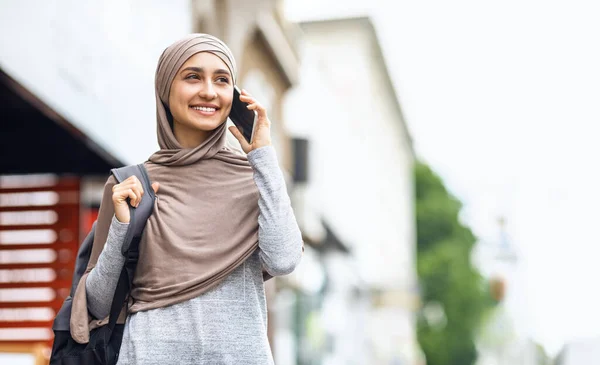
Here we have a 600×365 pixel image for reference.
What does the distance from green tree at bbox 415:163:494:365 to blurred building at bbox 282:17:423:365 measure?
182 centimetres

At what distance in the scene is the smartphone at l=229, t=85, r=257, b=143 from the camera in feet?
9.12

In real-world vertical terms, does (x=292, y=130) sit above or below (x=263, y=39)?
below

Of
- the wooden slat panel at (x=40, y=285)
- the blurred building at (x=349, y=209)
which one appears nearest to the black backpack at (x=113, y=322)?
the wooden slat panel at (x=40, y=285)

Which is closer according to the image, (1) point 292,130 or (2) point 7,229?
(2) point 7,229

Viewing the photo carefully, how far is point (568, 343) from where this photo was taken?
32.2 ft

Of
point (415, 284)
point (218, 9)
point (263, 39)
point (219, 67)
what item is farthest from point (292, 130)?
point (415, 284)

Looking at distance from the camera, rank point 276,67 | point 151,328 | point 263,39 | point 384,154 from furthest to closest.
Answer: point 384,154
point 276,67
point 263,39
point 151,328

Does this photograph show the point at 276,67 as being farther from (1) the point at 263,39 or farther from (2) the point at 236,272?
(2) the point at 236,272

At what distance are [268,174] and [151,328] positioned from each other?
532 millimetres

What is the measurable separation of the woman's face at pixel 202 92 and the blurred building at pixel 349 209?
40.4 ft

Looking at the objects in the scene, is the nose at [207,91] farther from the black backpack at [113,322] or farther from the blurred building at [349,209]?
the blurred building at [349,209]

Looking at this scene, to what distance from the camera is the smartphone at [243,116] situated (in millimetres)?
2781

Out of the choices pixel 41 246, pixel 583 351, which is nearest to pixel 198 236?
pixel 41 246

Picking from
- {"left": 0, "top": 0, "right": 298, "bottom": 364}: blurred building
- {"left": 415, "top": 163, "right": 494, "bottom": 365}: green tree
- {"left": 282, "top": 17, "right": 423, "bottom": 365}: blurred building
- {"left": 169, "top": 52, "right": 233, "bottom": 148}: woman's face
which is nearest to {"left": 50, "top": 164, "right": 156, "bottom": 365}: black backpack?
{"left": 169, "top": 52, "right": 233, "bottom": 148}: woman's face
